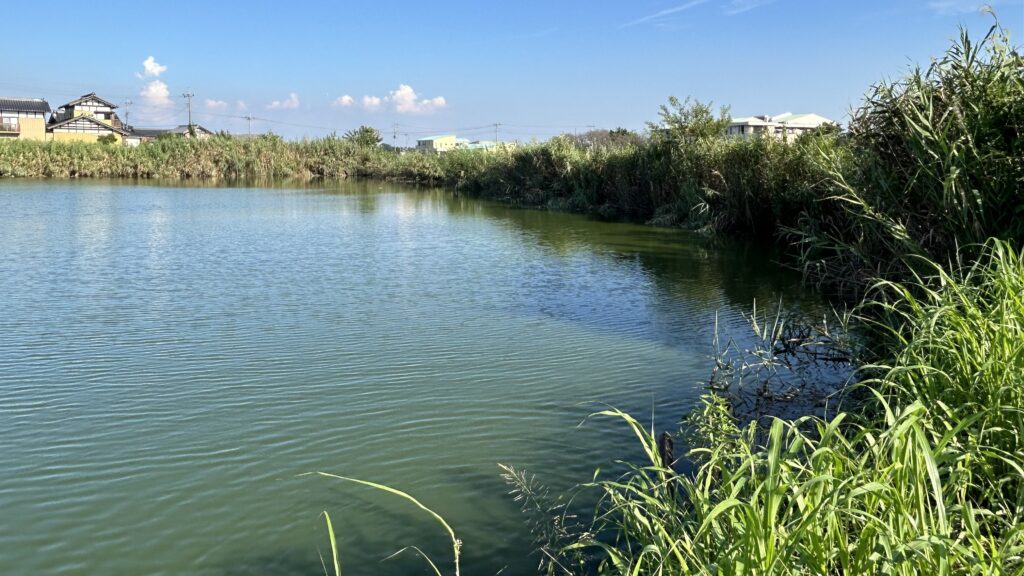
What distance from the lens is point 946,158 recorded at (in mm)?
6129

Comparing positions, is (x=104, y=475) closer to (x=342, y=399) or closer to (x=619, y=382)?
(x=342, y=399)

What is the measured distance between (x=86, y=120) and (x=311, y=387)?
253 ft

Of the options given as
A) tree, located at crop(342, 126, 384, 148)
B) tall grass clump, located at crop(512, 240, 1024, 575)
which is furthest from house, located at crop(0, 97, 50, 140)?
tall grass clump, located at crop(512, 240, 1024, 575)

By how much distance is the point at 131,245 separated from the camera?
15.7m

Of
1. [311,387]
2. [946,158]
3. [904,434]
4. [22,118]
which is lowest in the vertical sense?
[311,387]

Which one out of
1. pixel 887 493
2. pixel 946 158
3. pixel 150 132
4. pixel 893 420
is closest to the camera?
pixel 887 493

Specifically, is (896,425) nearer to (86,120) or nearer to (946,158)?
(946,158)

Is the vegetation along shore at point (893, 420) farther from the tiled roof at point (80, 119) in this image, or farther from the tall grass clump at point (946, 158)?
the tiled roof at point (80, 119)

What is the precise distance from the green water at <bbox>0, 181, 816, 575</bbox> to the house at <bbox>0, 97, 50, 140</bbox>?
64.7m

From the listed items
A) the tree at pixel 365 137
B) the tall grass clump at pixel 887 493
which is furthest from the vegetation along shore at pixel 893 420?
the tree at pixel 365 137

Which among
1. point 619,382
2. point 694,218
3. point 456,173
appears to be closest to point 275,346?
point 619,382

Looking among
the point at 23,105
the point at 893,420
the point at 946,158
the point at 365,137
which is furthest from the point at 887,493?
the point at 23,105

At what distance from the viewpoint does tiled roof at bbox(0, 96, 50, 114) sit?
6863 centimetres

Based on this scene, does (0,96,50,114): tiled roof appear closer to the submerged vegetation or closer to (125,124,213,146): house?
(125,124,213,146): house
